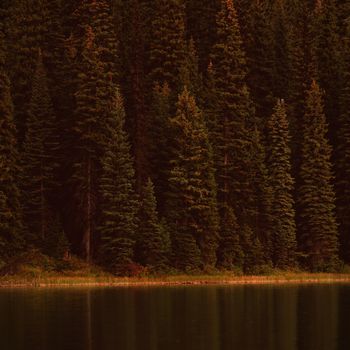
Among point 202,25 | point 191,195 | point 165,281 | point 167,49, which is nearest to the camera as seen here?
point 165,281

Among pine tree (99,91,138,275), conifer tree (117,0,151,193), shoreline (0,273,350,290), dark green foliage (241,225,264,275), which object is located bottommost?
shoreline (0,273,350,290)

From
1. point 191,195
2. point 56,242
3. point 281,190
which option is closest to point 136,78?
point 191,195

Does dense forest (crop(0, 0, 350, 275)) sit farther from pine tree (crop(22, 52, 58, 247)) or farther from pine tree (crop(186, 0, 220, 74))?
pine tree (crop(186, 0, 220, 74))

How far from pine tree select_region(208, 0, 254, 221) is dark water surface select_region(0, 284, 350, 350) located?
2041 centimetres

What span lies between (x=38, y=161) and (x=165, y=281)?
635 inches

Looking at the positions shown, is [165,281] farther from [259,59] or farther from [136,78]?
[259,59]

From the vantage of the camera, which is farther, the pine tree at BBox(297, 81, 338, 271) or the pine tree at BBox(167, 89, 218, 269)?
the pine tree at BBox(297, 81, 338, 271)

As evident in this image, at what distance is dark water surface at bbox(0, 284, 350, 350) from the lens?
1289 inches

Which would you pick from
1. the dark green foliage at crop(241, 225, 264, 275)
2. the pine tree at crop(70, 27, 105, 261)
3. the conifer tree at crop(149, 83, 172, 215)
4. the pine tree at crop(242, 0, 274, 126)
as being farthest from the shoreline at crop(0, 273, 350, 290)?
the pine tree at crop(242, 0, 274, 126)

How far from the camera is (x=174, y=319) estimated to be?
40312 mm

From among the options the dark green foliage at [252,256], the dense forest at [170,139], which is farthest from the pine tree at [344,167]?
the dark green foliage at [252,256]

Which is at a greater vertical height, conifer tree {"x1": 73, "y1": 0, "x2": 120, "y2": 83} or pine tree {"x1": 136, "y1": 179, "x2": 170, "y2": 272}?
conifer tree {"x1": 73, "y1": 0, "x2": 120, "y2": 83}

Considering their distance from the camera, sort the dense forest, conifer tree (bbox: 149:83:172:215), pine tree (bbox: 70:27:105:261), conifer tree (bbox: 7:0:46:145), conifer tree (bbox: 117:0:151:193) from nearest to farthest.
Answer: the dense forest → pine tree (bbox: 70:27:105:261) → conifer tree (bbox: 149:83:172:215) → conifer tree (bbox: 117:0:151:193) → conifer tree (bbox: 7:0:46:145)

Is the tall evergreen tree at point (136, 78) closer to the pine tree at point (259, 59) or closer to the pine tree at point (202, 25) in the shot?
the pine tree at point (202, 25)
